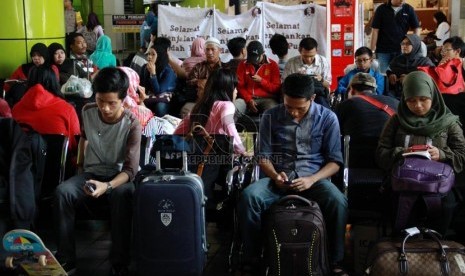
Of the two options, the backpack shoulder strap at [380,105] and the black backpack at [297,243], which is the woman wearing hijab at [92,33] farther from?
the black backpack at [297,243]

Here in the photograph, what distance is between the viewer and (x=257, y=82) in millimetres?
7480

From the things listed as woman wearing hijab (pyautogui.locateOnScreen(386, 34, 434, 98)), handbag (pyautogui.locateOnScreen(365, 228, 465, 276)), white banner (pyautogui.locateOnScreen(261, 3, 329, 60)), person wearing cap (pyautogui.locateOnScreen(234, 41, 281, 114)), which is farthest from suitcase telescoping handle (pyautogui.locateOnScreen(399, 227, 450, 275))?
white banner (pyautogui.locateOnScreen(261, 3, 329, 60))

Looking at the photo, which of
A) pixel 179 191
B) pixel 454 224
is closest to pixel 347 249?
pixel 454 224

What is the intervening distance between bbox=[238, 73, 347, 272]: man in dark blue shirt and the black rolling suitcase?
33cm

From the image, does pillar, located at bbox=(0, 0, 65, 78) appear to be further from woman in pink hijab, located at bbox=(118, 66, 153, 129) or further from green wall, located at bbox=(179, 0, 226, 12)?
green wall, located at bbox=(179, 0, 226, 12)

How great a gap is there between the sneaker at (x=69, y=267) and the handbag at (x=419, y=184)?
2137 millimetres

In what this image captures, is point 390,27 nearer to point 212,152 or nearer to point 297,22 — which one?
point 297,22

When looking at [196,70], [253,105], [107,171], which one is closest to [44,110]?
[107,171]

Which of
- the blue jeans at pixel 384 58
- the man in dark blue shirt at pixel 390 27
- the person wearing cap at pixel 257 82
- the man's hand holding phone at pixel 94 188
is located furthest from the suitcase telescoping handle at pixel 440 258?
the blue jeans at pixel 384 58

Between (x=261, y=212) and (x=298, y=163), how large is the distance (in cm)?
48

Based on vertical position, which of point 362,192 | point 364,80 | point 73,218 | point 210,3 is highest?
point 210,3

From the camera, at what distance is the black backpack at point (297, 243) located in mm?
3910

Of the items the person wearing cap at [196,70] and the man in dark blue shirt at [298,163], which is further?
the person wearing cap at [196,70]

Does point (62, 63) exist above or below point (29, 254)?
above
